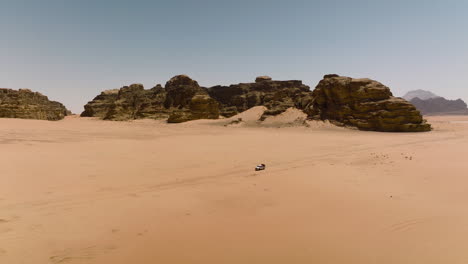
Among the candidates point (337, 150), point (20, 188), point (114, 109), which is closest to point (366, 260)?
point (20, 188)

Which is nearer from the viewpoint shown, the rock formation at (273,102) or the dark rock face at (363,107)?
the dark rock face at (363,107)

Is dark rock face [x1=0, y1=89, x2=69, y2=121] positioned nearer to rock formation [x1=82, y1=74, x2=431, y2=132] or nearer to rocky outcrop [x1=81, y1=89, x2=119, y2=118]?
rock formation [x1=82, y1=74, x2=431, y2=132]

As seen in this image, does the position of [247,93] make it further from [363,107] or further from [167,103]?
[363,107]

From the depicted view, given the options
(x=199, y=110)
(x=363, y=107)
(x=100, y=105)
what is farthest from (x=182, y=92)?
(x=363, y=107)

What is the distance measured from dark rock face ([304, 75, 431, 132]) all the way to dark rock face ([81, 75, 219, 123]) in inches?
663

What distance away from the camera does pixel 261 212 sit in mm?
4840

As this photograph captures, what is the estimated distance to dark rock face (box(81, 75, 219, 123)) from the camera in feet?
128

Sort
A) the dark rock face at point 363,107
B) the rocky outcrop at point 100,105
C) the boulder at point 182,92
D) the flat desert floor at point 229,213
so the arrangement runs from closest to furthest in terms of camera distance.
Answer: the flat desert floor at point 229,213 → the dark rock face at point 363,107 → the boulder at point 182,92 → the rocky outcrop at point 100,105

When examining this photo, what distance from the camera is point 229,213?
4.80 metres

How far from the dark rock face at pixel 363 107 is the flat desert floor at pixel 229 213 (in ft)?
50.7

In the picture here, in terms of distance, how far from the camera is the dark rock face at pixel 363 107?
22.7 metres

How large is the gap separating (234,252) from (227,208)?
5.10ft

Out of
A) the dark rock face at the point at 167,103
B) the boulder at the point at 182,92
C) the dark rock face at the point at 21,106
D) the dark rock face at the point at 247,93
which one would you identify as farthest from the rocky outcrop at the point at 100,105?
the dark rock face at the point at 247,93

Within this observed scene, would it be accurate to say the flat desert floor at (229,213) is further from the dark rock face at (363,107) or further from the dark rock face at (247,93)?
the dark rock face at (247,93)
